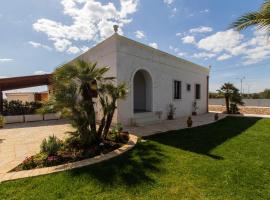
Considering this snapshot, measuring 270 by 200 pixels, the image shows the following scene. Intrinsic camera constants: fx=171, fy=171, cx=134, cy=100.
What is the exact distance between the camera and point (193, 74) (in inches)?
696

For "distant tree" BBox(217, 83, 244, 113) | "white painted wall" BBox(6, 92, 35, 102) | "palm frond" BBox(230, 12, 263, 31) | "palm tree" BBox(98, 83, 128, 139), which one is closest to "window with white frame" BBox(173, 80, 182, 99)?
"distant tree" BBox(217, 83, 244, 113)

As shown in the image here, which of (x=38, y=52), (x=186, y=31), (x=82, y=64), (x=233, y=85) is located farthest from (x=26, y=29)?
(x=233, y=85)

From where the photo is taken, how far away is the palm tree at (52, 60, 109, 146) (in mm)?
5646

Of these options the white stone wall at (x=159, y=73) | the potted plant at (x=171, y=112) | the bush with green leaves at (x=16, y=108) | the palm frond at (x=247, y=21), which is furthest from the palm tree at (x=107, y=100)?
the bush with green leaves at (x=16, y=108)

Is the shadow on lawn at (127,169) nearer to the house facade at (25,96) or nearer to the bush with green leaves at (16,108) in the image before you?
the bush with green leaves at (16,108)

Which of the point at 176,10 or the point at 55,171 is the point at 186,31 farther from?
the point at 55,171

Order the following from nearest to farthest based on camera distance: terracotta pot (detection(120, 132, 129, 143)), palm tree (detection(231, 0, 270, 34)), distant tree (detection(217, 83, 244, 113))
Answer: palm tree (detection(231, 0, 270, 34)), terracotta pot (detection(120, 132, 129, 143)), distant tree (detection(217, 83, 244, 113))

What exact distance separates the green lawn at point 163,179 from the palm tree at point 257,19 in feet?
14.8

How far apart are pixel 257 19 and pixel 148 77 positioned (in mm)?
7167

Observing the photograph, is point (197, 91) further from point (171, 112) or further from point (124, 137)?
point (124, 137)

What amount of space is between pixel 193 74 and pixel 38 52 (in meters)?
14.1

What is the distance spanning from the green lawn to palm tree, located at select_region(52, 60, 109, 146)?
1680 mm

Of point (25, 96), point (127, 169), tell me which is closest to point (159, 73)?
point (127, 169)

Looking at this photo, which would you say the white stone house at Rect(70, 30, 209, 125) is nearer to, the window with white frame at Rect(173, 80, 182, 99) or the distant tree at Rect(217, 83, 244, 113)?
the window with white frame at Rect(173, 80, 182, 99)
